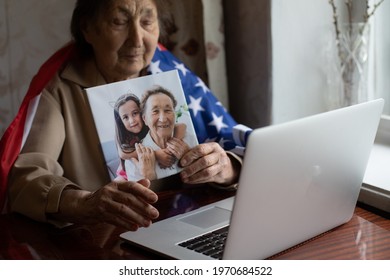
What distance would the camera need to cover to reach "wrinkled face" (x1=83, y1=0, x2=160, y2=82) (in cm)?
171

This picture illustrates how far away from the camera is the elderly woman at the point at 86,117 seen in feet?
5.06

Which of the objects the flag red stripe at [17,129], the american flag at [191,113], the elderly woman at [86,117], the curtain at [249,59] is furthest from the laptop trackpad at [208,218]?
the curtain at [249,59]

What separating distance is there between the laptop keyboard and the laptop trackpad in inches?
2.4

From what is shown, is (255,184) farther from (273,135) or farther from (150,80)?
(150,80)

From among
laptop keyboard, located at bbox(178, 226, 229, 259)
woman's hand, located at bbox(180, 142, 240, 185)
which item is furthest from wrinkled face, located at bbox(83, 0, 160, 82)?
laptop keyboard, located at bbox(178, 226, 229, 259)

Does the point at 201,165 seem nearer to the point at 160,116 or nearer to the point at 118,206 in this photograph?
the point at 160,116

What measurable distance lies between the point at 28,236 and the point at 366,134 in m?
0.73

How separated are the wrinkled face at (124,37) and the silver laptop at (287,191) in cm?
54

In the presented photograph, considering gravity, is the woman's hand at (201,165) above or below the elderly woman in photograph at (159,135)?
below

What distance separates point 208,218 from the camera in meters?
1.41

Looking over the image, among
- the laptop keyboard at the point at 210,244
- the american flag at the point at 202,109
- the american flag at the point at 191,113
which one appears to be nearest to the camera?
the laptop keyboard at the point at 210,244

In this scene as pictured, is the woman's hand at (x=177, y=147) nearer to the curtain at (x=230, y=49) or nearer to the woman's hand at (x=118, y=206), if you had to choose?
the woman's hand at (x=118, y=206)

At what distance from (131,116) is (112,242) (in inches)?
13.5

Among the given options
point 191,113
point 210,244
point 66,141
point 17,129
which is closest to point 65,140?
point 66,141
